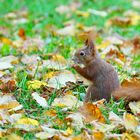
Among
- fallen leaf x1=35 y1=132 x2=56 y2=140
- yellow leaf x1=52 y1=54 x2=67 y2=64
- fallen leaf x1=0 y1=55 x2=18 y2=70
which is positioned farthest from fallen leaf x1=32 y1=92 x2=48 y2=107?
yellow leaf x1=52 y1=54 x2=67 y2=64

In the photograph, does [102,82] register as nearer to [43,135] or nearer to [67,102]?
[67,102]

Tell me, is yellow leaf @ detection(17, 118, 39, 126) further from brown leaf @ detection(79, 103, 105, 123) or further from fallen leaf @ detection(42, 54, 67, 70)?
fallen leaf @ detection(42, 54, 67, 70)

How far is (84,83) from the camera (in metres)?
4.52

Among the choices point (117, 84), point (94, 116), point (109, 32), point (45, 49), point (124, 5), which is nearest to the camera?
point (94, 116)

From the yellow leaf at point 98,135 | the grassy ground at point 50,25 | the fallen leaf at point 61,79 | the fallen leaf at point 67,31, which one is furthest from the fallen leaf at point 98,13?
the yellow leaf at point 98,135

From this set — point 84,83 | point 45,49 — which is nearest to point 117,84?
point 84,83

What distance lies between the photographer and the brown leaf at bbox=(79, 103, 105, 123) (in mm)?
3748

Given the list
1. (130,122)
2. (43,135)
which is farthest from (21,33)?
(43,135)

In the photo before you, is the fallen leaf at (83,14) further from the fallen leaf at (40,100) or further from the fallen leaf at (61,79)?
the fallen leaf at (40,100)

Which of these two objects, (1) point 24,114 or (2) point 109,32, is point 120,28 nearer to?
(2) point 109,32

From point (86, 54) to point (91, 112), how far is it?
0.59 metres

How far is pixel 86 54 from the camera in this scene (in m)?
4.22

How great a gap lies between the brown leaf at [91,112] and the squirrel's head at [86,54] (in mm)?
497

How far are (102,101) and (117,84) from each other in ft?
0.64
